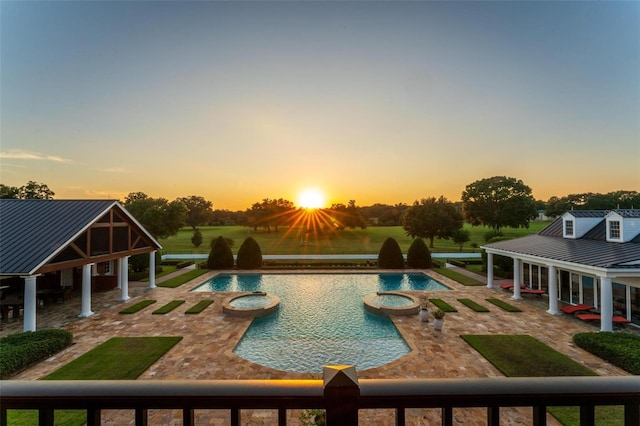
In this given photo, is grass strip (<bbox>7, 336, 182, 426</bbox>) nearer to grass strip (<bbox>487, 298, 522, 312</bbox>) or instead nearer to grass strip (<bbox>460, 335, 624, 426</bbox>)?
grass strip (<bbox>460, 335, 624, 426</bbox>)

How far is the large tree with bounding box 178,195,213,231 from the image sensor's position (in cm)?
6475

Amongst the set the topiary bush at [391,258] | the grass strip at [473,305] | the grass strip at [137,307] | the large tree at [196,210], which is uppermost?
the large tree at [196,210]

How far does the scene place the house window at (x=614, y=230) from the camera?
13905mm

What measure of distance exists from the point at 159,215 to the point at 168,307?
19659 mm

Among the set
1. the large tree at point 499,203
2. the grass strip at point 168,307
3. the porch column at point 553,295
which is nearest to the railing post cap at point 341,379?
the grass strip at point 168,307

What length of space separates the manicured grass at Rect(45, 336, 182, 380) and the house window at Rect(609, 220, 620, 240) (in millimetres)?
19923

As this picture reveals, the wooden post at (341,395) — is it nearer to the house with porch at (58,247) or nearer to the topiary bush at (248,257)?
the house with porch at (58,247)

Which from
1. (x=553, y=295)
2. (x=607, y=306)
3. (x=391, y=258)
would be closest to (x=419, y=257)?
(x=391, y=258)

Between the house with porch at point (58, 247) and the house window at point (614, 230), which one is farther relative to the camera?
the house window at point (614, 230)

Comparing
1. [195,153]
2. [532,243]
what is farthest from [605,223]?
[195,153]

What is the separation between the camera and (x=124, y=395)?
153 centimetres

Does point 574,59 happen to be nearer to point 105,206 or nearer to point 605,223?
point 605,223

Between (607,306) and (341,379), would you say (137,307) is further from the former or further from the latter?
(607,306)

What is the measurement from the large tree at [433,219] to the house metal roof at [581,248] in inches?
668
